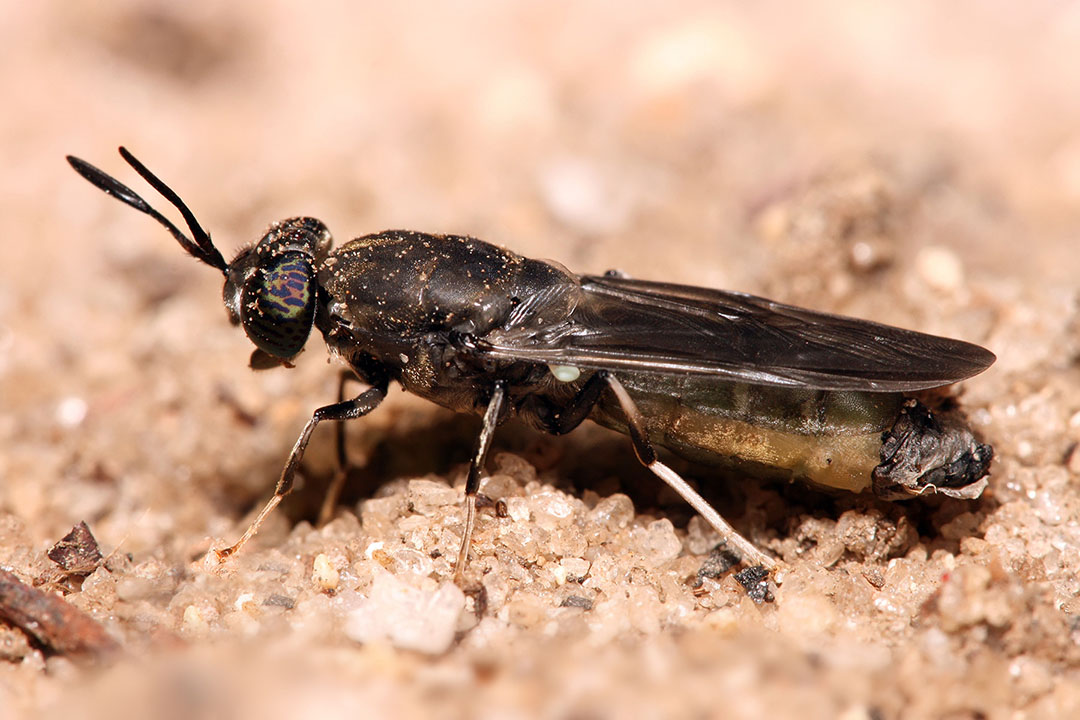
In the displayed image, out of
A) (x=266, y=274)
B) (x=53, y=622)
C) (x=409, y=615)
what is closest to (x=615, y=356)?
(x=409, y=615)

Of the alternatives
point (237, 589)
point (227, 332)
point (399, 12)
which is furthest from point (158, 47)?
point (237, 589)

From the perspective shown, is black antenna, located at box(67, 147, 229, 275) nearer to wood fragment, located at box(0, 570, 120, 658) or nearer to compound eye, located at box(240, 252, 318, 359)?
compound eye, located at box(240, 252, 318, 359)

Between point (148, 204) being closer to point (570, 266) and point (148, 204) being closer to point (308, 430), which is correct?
point (308, 430)

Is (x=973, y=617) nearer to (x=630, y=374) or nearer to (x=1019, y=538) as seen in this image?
(x=1019, y=538)

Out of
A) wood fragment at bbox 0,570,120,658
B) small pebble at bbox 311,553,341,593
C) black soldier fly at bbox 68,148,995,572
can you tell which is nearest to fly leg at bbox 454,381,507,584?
black soldier fly at bbox 68,148,995,572

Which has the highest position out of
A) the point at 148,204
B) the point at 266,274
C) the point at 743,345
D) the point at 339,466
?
the point at 743,345

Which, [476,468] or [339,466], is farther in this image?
[339,466]

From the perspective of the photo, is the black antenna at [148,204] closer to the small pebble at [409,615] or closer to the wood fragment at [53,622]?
the wood fragment at [53,622]

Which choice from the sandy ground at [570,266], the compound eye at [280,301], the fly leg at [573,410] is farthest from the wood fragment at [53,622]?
the fly leg at [573,410]
